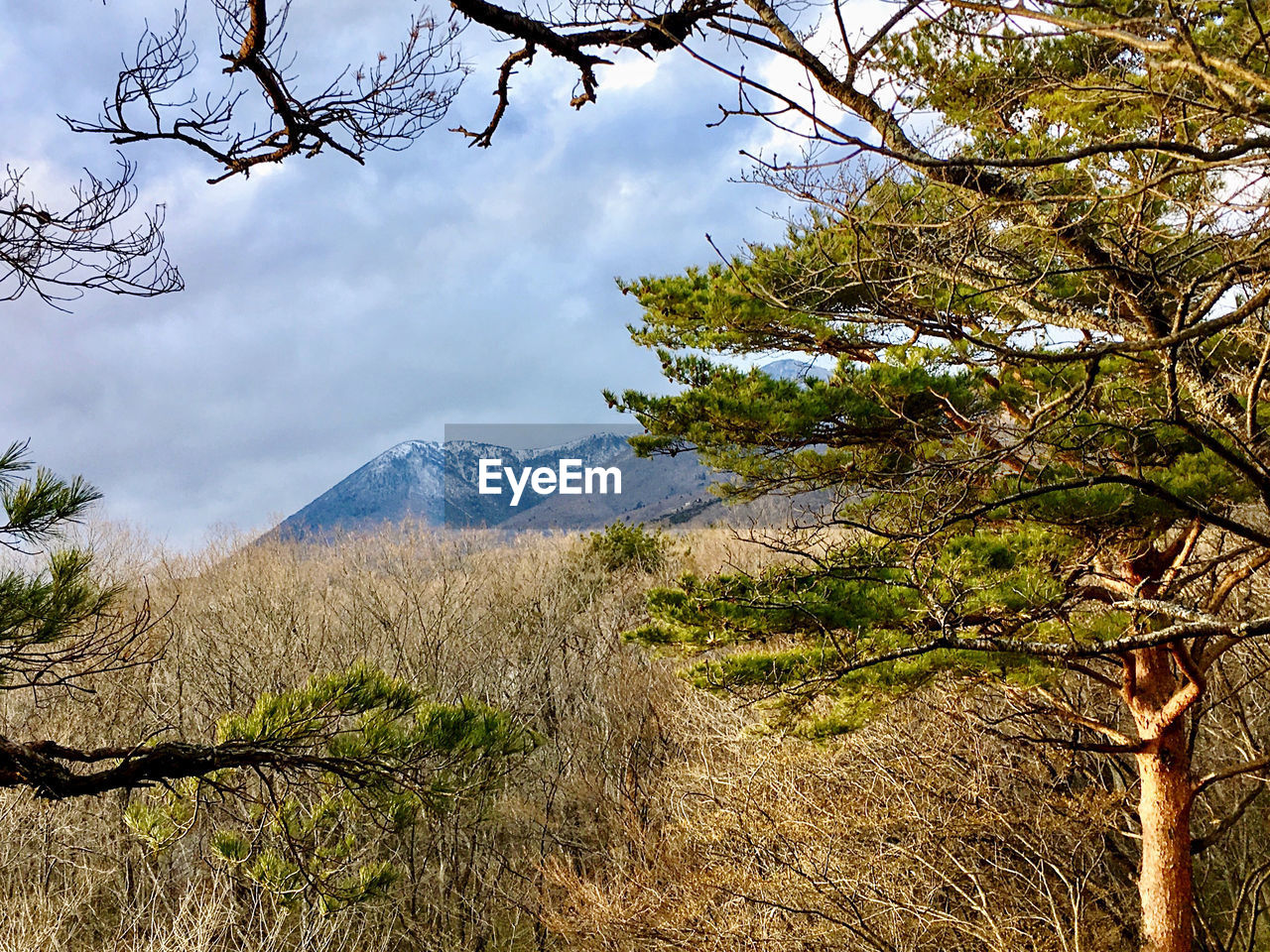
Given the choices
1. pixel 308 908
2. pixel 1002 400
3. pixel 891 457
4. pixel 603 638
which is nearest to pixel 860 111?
pixel 1002 400

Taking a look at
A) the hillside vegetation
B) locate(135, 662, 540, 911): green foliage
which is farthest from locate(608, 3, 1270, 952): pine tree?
locate(135, 662, 540, 911): green foliage

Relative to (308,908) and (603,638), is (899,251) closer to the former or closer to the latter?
(308,908)

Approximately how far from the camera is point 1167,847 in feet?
17.8

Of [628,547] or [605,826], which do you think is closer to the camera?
[605,826]

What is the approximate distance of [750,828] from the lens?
7.38 m

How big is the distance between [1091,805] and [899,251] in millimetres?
5547

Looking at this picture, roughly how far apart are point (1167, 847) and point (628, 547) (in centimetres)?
1111

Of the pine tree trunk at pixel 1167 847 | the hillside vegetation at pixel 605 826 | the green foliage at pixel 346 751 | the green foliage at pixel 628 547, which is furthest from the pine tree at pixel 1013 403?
the green foliage at pixel 628 547

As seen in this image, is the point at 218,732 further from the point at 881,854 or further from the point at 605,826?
the point at 605,826

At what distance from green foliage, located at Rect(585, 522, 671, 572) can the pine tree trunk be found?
10.6 metres

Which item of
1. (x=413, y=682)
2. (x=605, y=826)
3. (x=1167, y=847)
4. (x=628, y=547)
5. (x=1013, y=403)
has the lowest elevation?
(x=605, y=826)

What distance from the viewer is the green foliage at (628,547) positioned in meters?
15.9

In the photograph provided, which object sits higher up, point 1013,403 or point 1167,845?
point 1013,403

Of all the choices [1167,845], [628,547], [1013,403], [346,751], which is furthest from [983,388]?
[628,547]
